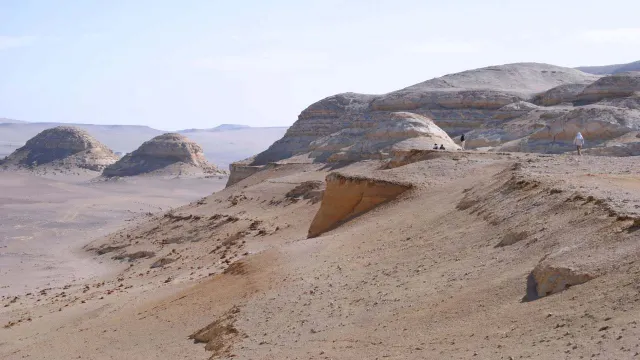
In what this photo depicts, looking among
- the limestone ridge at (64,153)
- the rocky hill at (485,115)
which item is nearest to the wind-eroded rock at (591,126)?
the rocky hill at (485,115)

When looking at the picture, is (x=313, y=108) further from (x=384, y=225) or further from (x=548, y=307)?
(x=548, y=307)

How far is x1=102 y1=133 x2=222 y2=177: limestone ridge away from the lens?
227ft

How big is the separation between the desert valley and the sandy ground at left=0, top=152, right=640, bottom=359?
0.03 metres

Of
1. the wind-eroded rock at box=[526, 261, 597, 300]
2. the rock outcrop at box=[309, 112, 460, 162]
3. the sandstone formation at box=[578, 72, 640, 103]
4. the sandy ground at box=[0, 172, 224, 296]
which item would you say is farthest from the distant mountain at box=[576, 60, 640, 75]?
the wind-eroded rock at box=[526, 261, 597, 300]

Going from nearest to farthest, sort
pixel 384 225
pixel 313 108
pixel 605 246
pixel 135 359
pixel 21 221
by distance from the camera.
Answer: pixel 605 246, pixel 135 359, pixel 384 225, pixel 21 221, pixel 313 108

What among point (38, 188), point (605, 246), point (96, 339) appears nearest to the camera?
point (605, 246)

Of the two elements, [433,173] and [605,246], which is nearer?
[605,246]

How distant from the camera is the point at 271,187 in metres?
31.3

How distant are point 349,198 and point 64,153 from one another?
215ft

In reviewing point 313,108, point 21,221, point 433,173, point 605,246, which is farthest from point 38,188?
point 605,246

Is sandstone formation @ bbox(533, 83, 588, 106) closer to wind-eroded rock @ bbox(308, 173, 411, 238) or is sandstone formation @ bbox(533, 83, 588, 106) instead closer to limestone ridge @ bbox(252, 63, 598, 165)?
limestone ridge @ bbox(252, 63, 598, 165)

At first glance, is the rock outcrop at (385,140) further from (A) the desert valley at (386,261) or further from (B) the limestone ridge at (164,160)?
(B) the limestone ridge at (164,160)

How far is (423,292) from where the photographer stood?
357 inches

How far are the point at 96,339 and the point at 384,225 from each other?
519 cm
